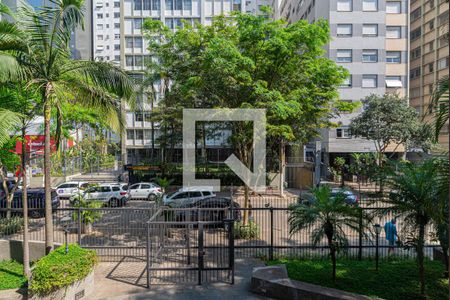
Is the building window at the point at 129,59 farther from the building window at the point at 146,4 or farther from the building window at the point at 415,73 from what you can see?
the building window at the point at 415,73

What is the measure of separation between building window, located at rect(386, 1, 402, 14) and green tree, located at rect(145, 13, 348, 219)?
25.4m

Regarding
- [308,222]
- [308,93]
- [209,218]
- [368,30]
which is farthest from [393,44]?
[308,222]

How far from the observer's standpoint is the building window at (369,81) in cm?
3419

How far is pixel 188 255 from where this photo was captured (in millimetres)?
10172

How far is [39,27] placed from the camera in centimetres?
837

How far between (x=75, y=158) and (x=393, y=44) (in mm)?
34995

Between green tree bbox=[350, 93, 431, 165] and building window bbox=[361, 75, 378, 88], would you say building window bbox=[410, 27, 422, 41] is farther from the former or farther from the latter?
green tree bbox=[350, 93, 431, 165]

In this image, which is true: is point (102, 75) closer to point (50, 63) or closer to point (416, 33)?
point (50, 63)

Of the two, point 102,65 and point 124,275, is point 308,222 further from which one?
point 102,65

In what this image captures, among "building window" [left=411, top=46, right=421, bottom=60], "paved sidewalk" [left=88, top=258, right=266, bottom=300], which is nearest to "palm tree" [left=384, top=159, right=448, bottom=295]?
"paved sidewalk" [left=88, top=258, right=266, bottom=300]

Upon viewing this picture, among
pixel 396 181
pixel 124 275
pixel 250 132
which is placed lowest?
pixel 124 275

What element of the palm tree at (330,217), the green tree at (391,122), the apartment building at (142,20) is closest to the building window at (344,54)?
the green tree at (391,122)

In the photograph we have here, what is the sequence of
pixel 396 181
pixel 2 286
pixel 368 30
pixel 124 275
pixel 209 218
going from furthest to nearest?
pixel 368 30 → pixel 209 218 → pixel 124 275 → pixel 2 286 → pixel 396 181

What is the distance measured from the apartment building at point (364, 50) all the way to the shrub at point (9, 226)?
92.8 ft
